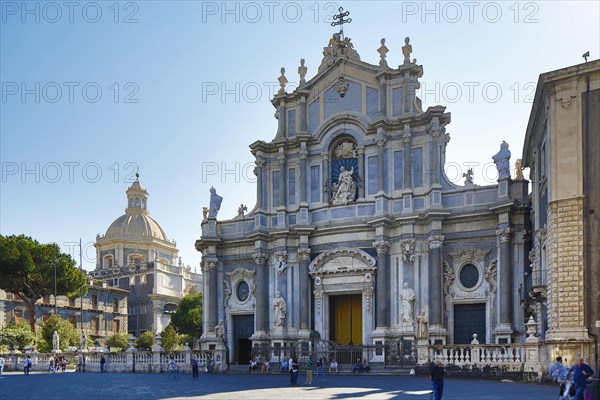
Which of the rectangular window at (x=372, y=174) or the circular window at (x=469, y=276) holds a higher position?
the rectangular window at (x=372, y=174)

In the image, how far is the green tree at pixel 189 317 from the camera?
219 feet

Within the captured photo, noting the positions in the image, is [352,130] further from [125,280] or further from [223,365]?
[125,280]

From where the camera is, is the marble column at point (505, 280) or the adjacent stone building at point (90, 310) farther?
the adjacent stone building at point (90, 310)

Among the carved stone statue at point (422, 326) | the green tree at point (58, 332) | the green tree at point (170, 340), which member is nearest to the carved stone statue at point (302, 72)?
the carved stone statue at point (422, 326)

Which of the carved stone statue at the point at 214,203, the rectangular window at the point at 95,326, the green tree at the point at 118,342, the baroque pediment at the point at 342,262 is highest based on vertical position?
the carved stone statue at the point at 214,203

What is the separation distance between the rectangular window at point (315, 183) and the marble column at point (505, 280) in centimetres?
988

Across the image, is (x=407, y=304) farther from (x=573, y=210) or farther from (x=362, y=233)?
(x=573, y=210)

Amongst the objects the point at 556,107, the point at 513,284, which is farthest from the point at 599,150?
the point at 513,284

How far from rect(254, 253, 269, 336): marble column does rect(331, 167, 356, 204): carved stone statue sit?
5214 millimetres

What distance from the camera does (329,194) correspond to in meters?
36.6

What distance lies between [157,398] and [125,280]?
6320 centimetres

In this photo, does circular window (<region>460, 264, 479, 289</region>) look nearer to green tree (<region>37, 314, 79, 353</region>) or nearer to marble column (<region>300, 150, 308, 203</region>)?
marble column (<region>300, 150, 308, 203</region>)

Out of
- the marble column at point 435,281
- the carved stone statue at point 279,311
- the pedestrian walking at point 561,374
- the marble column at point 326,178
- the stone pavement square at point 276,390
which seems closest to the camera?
the pedestrian walking at point 561,374

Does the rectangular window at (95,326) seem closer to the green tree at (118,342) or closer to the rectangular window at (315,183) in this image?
the green tree at (118,342)
